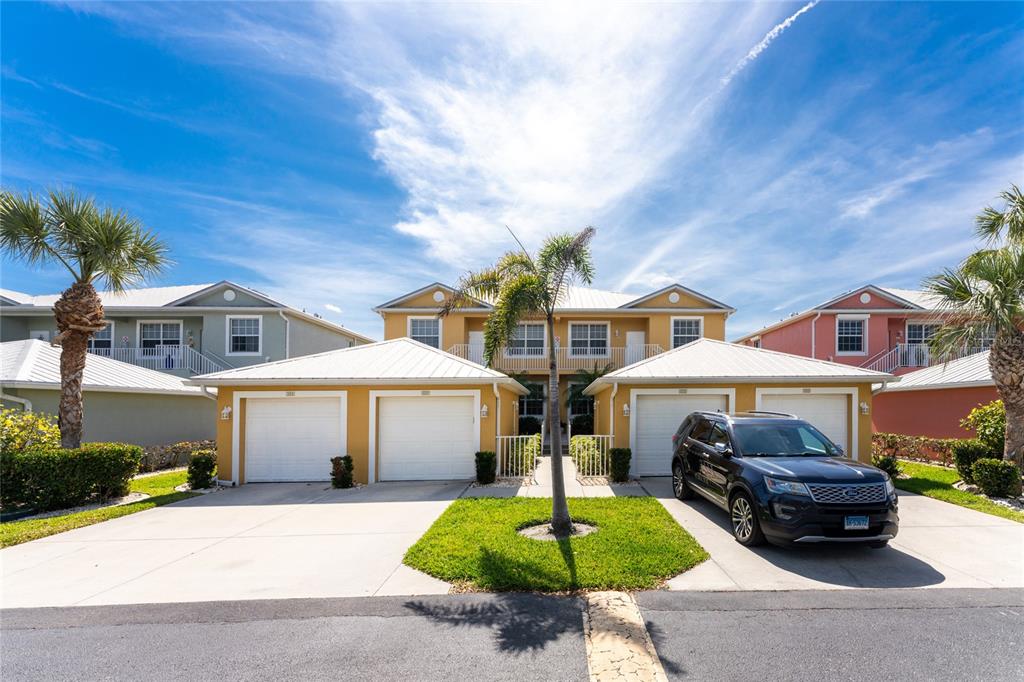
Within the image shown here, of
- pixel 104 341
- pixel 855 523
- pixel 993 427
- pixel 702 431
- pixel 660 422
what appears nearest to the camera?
pixel 855 523

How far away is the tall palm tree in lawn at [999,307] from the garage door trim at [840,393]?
215cm

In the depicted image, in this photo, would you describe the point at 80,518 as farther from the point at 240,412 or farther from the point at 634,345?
the point at 634,345

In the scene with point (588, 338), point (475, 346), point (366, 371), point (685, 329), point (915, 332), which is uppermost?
point (685, 329)

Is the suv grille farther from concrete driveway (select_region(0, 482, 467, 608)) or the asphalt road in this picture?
concrete driveway (select_region(0, 482, 467, 608))

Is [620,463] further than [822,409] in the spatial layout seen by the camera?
No

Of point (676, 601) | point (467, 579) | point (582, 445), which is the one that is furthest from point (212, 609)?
point (582, 445)

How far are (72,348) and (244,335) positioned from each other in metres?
10.9

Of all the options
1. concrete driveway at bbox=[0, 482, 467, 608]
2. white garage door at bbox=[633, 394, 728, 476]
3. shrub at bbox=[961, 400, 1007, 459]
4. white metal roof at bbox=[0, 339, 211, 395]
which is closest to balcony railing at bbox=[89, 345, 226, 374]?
white metal roof at bbox=[0, 339, 211, 395]

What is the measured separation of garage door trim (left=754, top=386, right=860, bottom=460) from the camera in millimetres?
11531

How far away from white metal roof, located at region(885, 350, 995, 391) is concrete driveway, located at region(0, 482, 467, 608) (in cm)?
1536

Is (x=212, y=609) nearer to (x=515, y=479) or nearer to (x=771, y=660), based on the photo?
(x=771, y=660)

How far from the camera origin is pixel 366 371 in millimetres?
11516

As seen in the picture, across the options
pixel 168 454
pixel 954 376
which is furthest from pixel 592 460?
pixel 168 454

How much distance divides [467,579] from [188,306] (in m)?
21.0
